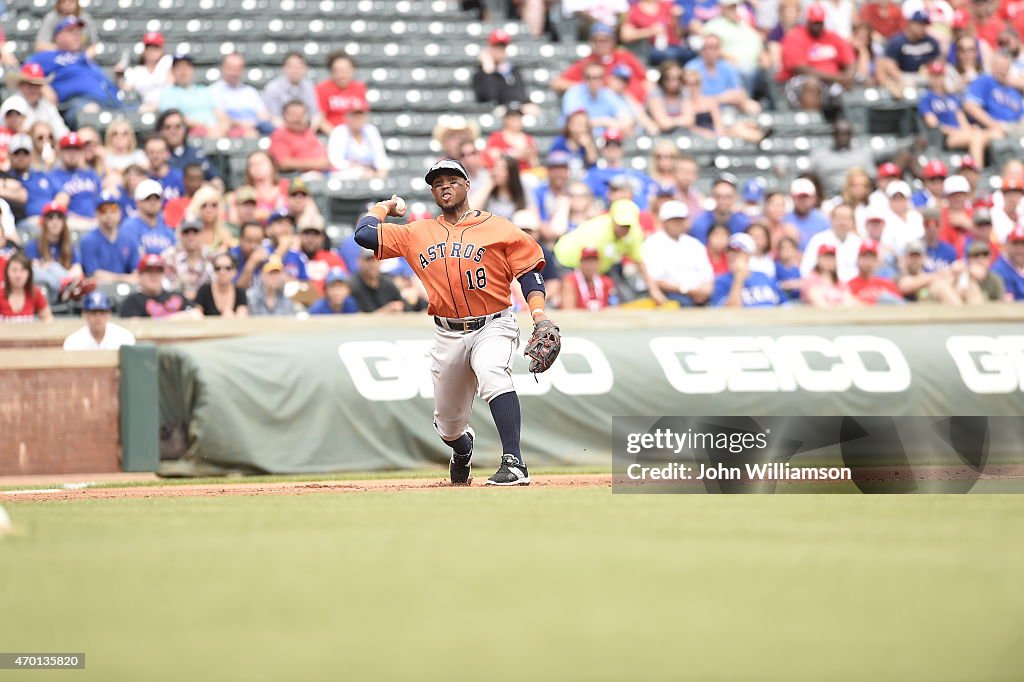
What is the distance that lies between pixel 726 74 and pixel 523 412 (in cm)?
745

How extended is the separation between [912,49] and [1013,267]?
5.41m

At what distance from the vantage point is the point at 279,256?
13.6 m

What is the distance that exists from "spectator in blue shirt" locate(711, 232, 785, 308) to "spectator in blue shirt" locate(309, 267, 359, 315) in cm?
341

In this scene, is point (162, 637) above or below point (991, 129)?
below

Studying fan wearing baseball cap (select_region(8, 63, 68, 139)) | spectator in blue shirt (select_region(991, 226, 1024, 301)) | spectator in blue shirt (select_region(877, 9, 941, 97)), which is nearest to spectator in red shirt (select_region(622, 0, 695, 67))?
spectator in blue shirt (select_region(877, 9, 941, 97))

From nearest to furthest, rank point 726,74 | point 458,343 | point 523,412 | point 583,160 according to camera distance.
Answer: point 458,343 < point 523,412 < point 583,160 < point 726,74

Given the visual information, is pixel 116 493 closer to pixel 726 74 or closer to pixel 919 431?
pixel 919 431

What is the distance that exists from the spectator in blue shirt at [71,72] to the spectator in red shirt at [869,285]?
7.45 meters

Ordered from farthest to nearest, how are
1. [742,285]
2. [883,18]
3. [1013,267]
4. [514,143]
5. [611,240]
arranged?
[883,18]
[514,143]
[1013,267]
[742,285]
[611,240]

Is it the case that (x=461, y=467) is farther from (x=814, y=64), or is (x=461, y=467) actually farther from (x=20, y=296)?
(x=814, y=64)

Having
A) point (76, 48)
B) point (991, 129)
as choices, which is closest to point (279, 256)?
point (76, 48)

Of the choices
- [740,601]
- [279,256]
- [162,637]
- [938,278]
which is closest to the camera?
[162,637]

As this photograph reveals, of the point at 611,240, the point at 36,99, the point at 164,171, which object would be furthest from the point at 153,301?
the point at 611,240

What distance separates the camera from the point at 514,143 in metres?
16.0
